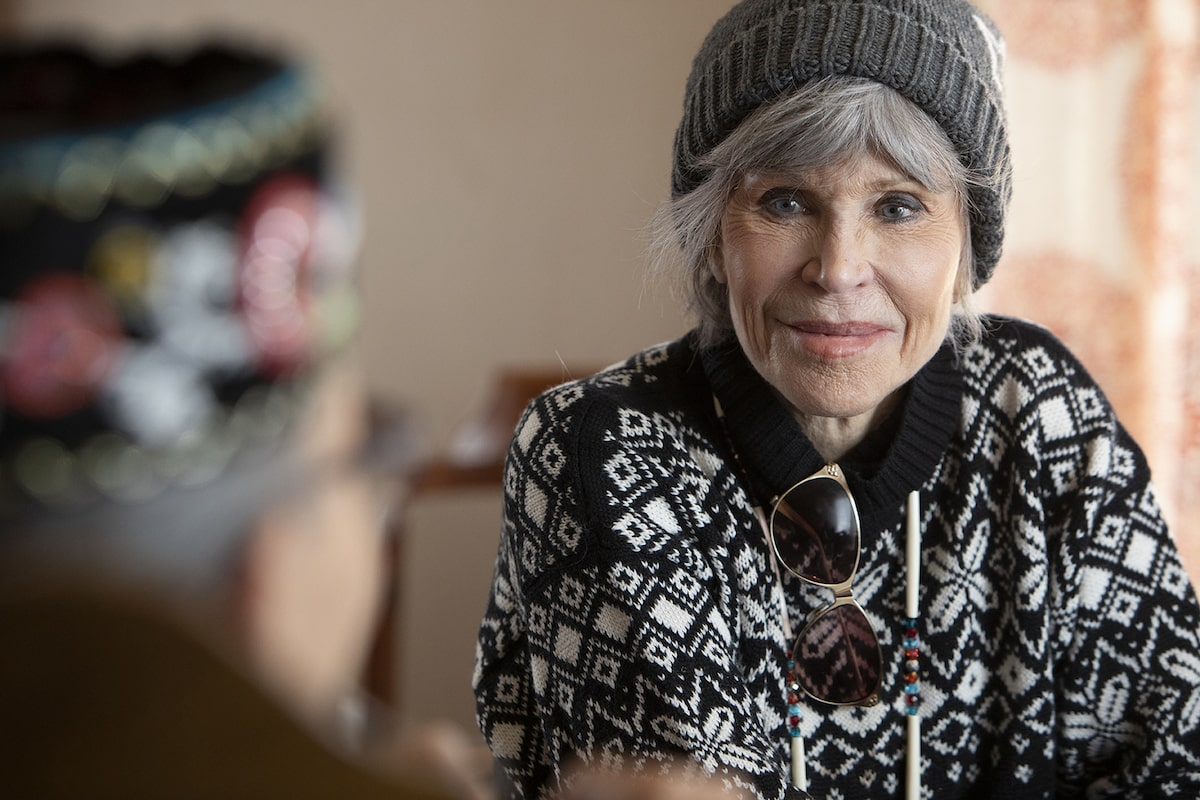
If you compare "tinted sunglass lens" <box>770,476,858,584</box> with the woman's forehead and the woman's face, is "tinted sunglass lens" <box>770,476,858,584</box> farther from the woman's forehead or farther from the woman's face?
the woman's forehead

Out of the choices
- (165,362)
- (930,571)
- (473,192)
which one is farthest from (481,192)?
(165,362)

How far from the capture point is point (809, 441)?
131cm

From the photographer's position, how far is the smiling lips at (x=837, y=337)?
1.23m

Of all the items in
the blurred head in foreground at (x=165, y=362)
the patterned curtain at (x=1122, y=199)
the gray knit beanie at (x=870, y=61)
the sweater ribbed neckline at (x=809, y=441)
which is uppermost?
the patterned curtain at (x=1122, y=199)

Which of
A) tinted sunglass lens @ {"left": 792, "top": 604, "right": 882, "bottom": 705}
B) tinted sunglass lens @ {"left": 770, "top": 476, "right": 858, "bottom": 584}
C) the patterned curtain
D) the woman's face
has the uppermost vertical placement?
the patterned curtain

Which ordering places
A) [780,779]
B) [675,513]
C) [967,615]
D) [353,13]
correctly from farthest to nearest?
[353,13], [967,615], [675,513], [780,779]

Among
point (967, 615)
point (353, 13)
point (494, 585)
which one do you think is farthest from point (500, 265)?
point (967, 615)

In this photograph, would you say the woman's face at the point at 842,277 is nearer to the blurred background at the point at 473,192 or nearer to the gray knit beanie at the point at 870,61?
the gray knit beanie at the point at 870,61

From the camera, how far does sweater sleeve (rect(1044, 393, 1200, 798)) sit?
1.27 meters

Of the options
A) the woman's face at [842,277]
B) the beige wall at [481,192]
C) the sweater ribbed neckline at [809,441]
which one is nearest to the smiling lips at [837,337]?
the woman's face at [842,277]

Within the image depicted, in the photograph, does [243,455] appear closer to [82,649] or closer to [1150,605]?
[82,649]

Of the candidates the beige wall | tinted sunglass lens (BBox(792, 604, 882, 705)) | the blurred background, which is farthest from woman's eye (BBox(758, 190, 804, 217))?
the beige wall

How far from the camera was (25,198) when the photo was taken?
1.43 feet

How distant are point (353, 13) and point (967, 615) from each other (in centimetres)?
190
